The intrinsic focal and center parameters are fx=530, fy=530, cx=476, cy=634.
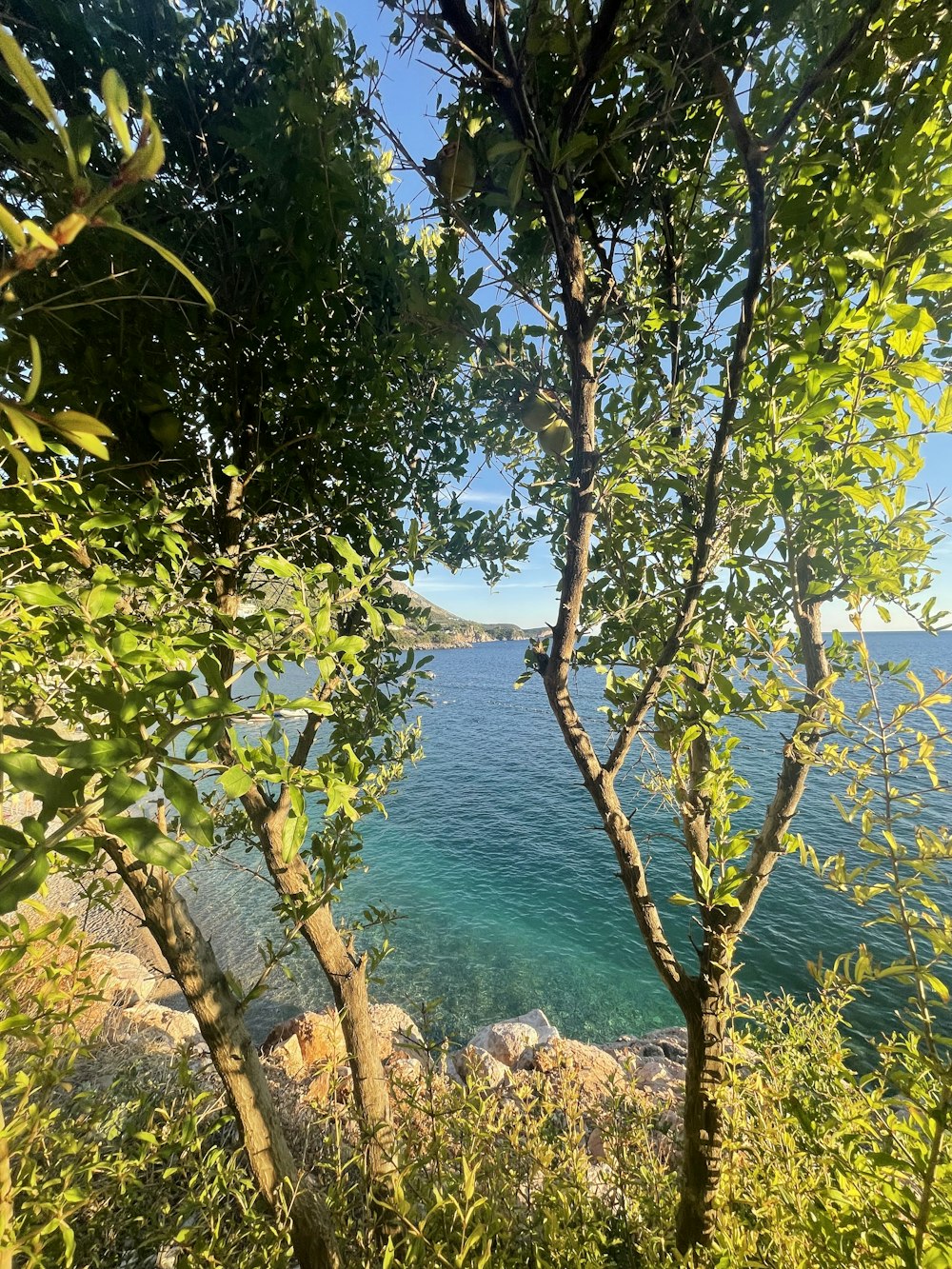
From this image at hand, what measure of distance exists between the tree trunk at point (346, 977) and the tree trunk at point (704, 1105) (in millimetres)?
1757

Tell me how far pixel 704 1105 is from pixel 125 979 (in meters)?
13.0

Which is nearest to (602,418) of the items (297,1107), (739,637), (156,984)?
(739,637)

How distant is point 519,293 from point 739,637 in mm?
1671

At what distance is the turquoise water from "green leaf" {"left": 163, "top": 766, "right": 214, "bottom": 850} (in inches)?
235

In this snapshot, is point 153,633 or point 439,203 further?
point 439,203

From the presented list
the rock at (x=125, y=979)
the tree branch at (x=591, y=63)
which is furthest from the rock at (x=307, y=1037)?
the tree branch at (x=591, y=63)

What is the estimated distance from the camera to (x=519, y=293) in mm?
1865

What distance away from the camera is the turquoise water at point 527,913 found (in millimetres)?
11633

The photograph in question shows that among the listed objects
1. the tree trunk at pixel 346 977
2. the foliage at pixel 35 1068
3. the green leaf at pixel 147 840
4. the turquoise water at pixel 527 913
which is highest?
the green leaf at pixel 147 840

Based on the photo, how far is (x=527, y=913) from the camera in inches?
598

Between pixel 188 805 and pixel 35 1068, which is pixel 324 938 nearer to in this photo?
pixel 35 1068

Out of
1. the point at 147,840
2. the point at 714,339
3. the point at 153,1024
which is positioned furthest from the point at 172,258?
the point at 153,1024

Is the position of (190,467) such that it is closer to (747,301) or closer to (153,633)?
(153,633)

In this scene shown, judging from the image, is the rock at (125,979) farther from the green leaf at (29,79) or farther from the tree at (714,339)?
the green leaf at (29,79)
